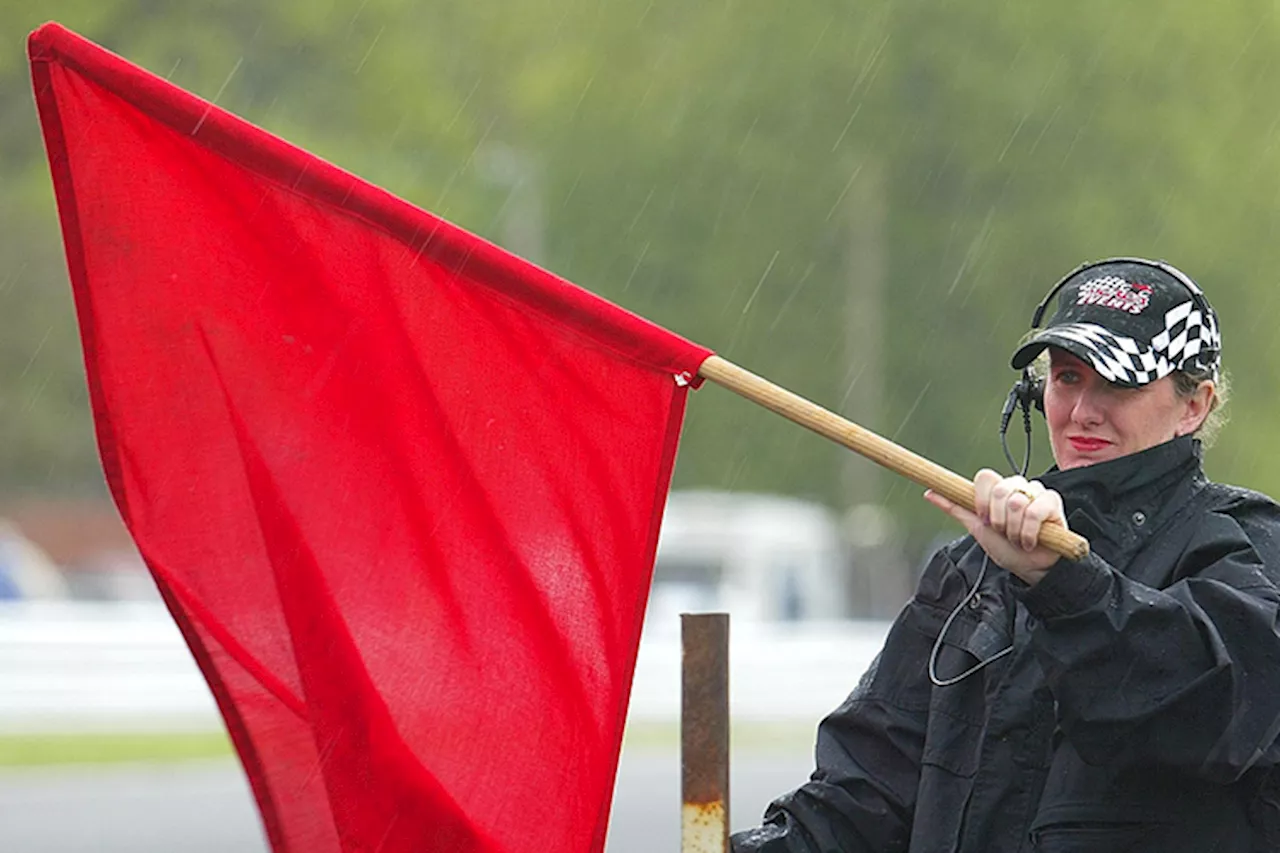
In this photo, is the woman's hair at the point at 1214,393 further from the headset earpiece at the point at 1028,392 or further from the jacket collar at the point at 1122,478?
the headset earpiece at the point at 1028,392

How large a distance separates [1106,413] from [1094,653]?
51 centimetres

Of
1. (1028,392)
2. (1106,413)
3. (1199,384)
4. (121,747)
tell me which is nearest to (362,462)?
(1028,392)

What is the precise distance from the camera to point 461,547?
3559 mm

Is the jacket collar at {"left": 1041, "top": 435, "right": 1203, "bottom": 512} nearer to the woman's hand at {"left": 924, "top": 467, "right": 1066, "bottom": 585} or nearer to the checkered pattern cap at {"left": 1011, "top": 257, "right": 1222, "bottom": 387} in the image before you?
the checkered pattern cap at {"left": 1011, "top": 257, "right": 1222, "bottom": 387}

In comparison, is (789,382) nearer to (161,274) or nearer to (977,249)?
(977,249)

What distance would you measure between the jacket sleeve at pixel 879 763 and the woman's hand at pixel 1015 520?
0.53m

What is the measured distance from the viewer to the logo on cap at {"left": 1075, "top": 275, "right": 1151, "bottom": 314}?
3.27 metres

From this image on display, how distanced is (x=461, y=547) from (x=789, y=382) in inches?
997

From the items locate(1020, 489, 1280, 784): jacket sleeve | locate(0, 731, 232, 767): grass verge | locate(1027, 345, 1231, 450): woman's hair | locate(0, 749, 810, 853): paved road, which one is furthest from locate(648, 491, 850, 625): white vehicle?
locate(1020, 489, 1280, 784): jacket sleeve

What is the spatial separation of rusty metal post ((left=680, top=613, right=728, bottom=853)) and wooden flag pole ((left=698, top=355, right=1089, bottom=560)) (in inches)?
12.3

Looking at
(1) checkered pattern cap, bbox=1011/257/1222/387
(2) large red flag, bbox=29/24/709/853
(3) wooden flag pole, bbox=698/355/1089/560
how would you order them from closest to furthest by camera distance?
(3) wooden flag pole, bbox=698/355/1089/560 < (1) checkered pattern cap, bbox=1011/257/1222/387 < (2) large red flag, bbox=29/24/709/853

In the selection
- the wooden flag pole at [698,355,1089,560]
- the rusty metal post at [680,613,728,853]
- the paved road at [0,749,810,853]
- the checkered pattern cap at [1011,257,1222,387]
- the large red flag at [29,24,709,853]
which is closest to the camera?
the wooden flag pole at [698,355,1089,560]

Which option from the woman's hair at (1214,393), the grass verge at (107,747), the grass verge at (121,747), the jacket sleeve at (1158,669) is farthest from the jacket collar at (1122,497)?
the grass verge at (107,747)

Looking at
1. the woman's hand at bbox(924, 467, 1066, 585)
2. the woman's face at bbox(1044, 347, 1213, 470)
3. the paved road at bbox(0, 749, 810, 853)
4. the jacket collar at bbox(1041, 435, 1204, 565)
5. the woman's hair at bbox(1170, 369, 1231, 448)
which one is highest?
the paved road at bbox(0, 749, 810, 853)
